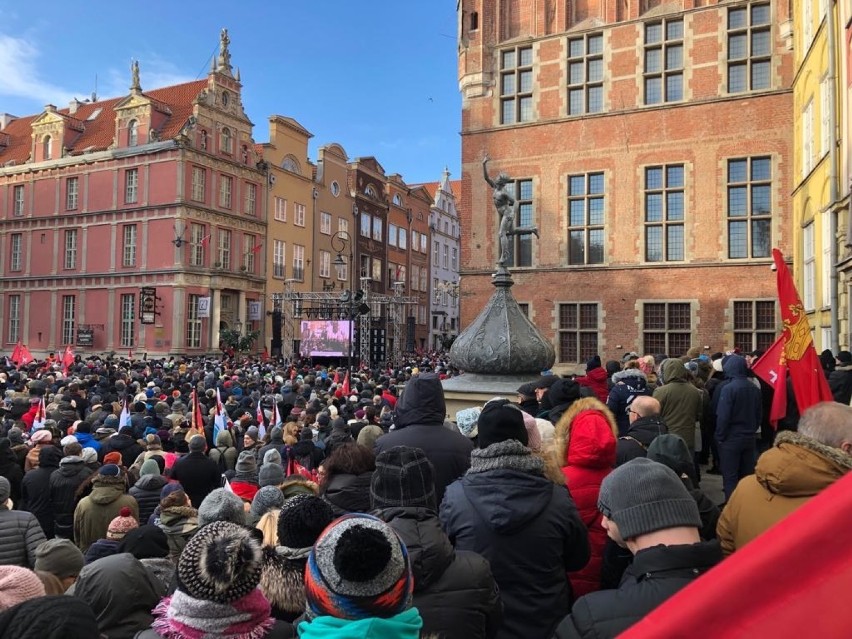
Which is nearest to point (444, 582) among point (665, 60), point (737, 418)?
point (737, 418)

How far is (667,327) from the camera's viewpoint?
2275 centimetres

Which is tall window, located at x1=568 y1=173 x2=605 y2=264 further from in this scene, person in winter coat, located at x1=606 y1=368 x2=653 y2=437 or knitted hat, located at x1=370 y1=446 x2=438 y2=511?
knitted hat, located at x1=370 y1=446 x2=438 y2=511

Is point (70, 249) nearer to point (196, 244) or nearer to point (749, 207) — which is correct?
point (196, 244)

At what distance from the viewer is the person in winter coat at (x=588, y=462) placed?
376 centimetres

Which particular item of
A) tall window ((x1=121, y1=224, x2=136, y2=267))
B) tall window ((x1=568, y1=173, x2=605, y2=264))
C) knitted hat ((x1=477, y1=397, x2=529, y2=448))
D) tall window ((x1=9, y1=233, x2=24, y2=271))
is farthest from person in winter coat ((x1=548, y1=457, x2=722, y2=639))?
tall window ((x1=9, y1=233, x2=24, y2=271))

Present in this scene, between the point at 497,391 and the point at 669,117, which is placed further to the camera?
the point at 669,117

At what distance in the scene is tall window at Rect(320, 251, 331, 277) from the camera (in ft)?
156

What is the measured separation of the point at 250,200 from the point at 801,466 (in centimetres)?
4144

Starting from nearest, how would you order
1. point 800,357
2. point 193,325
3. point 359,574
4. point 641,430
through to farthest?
point 359,574
point 641,430
point 800,357
point 193,325

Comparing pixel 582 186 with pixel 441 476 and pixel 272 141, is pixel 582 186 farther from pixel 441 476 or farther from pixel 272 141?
pixel 272 141

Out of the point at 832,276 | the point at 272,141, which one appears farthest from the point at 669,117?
the point at 272,141

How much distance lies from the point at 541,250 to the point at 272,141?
25.3 metres

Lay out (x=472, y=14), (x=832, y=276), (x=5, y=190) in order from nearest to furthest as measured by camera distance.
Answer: (x=832, y=276) → (x=472, y=14) → (x=5, y=190)

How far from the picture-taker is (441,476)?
14.7ft
